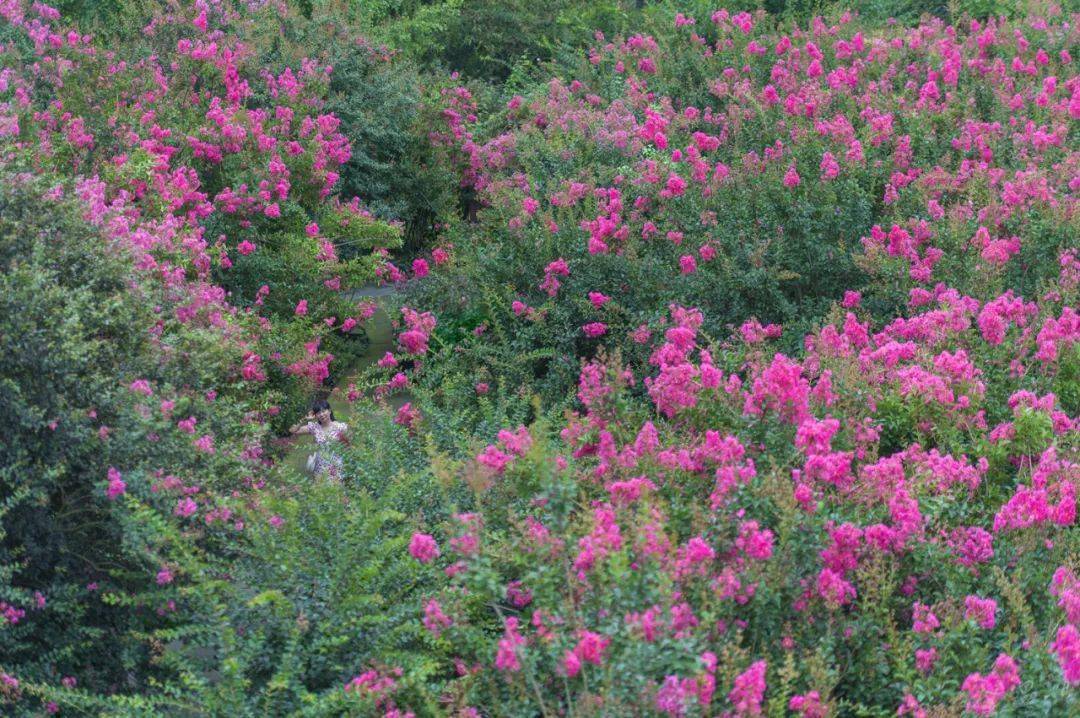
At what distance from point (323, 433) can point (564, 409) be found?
1.98 metres

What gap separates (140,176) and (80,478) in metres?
2.79

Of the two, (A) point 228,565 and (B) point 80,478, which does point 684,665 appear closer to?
(A) point 228,565

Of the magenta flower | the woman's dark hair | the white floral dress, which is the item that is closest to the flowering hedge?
the magenta flower

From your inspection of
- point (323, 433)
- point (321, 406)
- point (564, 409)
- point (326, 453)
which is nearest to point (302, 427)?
point (323, 433)

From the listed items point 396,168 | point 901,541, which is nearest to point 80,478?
point 901,541

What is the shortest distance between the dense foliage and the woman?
0.35 feet

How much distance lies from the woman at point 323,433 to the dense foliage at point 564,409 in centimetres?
11

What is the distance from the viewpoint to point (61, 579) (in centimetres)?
421

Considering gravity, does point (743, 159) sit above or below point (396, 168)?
above

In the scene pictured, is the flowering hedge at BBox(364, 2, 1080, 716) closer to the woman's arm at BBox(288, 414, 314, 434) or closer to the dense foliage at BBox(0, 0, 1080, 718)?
the dense foliage at BBox(0, 0, 1080, 718)

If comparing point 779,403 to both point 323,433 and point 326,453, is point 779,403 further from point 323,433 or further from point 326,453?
point 323,433

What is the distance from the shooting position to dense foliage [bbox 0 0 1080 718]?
3.35 m

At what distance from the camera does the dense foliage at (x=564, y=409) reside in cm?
335

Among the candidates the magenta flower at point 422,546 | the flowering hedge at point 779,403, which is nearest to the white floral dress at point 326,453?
the flowering hedge at point 779,403
